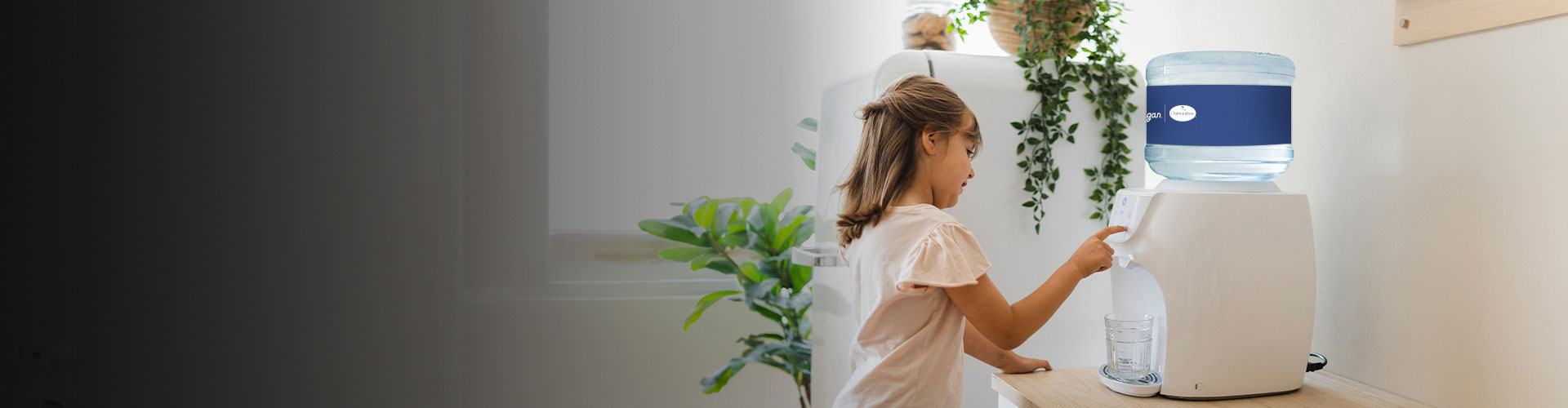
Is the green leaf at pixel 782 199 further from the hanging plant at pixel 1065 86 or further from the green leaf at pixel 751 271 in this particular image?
the hanging plant at pixel 1065 86

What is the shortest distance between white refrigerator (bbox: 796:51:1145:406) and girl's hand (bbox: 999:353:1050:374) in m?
0.15

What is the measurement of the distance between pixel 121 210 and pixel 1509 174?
253 centimetres

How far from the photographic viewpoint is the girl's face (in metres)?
1.13

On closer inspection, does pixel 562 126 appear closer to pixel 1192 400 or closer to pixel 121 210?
pixel 121 210

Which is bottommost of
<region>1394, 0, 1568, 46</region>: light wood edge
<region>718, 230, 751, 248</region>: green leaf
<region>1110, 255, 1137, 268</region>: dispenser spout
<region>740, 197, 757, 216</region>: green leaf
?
<region>718, 230, 751, 248</region>: green leaf

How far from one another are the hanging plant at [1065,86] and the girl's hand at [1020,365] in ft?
0.87

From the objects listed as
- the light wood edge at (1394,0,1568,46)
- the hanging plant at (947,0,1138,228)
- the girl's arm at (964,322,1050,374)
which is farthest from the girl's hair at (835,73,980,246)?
the light wood edge at (1394,0,1568,46)

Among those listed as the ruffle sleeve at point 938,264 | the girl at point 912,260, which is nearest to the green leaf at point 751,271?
the girl at point 912,260

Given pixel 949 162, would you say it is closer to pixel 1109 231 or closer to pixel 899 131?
pixel 899 131

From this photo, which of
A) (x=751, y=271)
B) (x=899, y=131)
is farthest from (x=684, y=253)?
(x=899, y=131)

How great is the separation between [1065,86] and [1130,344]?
527 millimetres

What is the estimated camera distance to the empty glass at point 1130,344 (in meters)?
1.22

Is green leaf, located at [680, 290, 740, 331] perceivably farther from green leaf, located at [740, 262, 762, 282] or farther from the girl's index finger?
the girl's index finger

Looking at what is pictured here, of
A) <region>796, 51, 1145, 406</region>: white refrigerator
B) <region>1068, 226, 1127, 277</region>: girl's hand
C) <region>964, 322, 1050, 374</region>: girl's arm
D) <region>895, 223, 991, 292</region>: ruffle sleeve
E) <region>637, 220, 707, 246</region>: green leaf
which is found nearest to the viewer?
<region>895, 223, 991, 292</region>: ruffle sleeve
